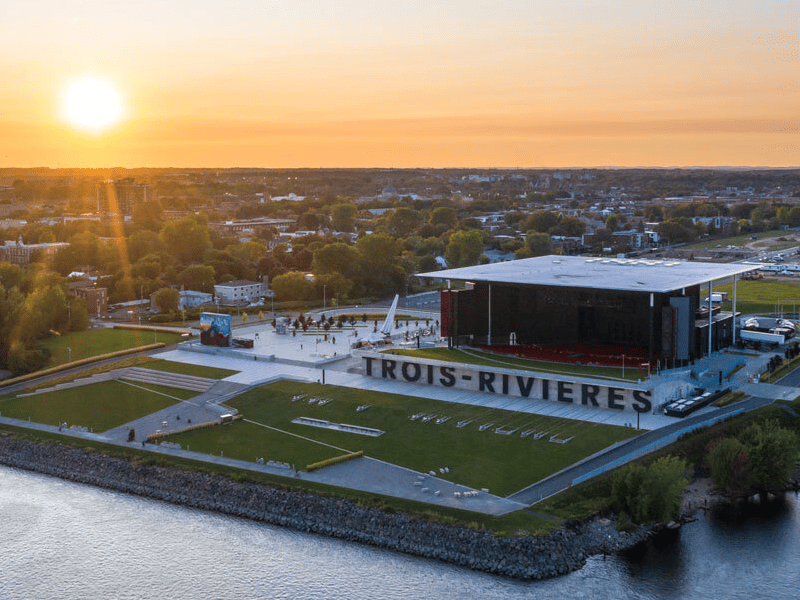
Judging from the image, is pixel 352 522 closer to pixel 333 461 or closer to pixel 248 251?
pixel 333 461

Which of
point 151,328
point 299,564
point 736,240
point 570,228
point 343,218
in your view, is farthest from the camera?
point 343,218

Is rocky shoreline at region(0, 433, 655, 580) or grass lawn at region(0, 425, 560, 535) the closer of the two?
rocky shoreline at region(0, 433, 655, 580)

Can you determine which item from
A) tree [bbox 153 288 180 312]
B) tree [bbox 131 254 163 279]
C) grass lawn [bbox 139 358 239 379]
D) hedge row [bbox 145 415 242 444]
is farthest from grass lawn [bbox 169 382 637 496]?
tree [bbox 131 254 163 279]

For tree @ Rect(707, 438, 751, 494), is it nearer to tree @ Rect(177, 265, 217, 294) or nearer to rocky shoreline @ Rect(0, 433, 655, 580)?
rocky shoreline @ Rect(0, 433, 655, 580)

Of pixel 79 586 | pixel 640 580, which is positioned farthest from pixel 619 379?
pixel 79 586

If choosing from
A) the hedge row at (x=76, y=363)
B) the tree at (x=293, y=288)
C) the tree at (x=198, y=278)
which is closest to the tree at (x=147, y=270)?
the tree at (x=198, y=278)

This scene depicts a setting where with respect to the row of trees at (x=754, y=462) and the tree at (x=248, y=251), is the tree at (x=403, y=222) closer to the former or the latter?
the tree at (x=248, y=251)

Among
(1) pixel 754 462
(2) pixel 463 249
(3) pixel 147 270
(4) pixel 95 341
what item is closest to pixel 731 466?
(1) pixel 754 462

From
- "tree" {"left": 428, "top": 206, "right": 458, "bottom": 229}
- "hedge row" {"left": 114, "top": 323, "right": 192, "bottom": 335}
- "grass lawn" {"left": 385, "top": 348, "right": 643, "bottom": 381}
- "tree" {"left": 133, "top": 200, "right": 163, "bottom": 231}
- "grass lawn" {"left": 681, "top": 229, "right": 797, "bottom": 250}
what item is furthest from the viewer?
"tree" {"left": 428, "top": 206, "right": 458, "bottom": 229}
